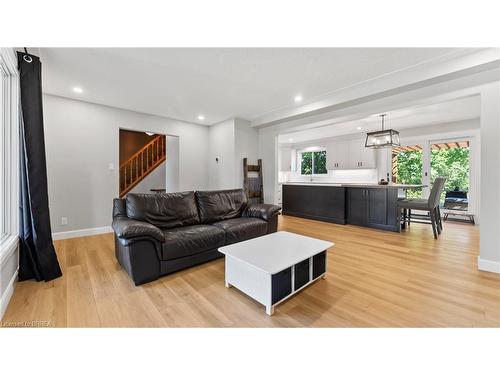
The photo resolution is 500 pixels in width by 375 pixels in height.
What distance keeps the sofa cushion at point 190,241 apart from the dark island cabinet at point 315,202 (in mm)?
3142

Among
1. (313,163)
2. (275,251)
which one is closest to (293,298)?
(275,251)

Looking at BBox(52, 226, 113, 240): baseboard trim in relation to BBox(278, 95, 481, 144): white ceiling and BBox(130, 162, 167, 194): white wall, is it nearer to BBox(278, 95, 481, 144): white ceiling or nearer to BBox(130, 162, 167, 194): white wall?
BBox(130, 162, 167, 194): white wall

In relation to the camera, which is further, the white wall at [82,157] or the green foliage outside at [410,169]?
the green foliage outside at [410,169]

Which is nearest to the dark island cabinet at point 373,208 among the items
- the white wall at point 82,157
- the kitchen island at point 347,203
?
the kitchen island at point 347,203

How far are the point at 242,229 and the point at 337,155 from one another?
16.0 feet

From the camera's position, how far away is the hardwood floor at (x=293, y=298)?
1.55 m

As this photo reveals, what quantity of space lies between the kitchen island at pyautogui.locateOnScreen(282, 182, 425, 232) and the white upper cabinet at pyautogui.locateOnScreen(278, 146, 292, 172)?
1949 millimetres

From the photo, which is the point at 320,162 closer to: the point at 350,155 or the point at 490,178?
the point at 350,155

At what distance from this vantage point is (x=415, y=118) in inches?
188

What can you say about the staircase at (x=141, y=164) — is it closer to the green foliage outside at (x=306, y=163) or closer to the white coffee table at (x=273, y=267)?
the green foliage outside at (x=306, y=163)

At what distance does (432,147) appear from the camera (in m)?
5.43

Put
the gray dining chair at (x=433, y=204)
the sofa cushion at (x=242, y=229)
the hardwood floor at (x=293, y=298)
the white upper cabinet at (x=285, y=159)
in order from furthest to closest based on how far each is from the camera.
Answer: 1. the white upper cabinet at (x=285, y=159)
2. the gray dining chair at (x=433, y=204)
3. the sofa cushion at (x=242, y=229)
4. the hardwood floor at (x=293, y=298)
